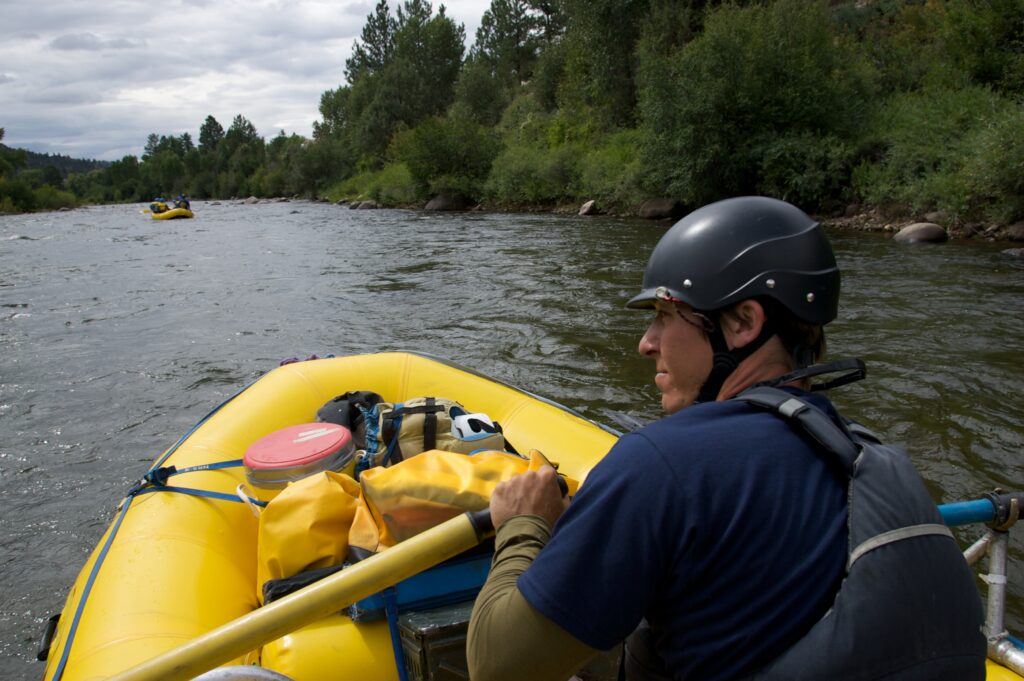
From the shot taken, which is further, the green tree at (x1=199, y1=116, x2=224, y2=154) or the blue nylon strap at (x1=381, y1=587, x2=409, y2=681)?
the green tree at (x1=199, y1=116, x2=224, y2=154)

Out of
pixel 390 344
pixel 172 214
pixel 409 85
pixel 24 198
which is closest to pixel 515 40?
pixel 409 85

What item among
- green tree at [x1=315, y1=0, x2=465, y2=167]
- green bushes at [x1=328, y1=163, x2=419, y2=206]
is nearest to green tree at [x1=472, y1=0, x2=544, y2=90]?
green tree at [x1=315, y1=0, x2=465, y2=167]

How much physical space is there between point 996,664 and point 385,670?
1680 mm

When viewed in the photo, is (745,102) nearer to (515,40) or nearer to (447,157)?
(447,157)

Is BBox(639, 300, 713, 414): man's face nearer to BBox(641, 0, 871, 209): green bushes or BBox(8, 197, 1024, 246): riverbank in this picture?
BBox(8, 197, 1024, 246): riverbank

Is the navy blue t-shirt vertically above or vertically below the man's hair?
below

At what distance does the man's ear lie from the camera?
4.35ft

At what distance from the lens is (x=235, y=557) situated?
8.98 ft

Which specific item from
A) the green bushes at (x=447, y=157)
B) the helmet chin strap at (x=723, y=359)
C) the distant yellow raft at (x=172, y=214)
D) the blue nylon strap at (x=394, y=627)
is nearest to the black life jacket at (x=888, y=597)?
the helmet chin strap at (x=723, y=359)

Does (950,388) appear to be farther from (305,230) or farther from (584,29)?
(584,29)

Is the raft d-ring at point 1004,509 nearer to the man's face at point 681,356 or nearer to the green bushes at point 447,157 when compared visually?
the man's face at point 681,356

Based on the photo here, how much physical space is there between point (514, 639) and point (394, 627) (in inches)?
41.0

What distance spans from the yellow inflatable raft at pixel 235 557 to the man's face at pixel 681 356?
56cm

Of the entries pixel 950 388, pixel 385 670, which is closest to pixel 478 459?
pixel 385 670
